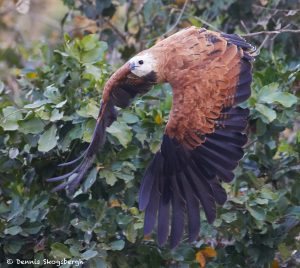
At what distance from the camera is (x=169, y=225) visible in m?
2.71

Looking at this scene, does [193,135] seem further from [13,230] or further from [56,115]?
[13,230]

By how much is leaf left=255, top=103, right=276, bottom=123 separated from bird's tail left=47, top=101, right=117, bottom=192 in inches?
23.1

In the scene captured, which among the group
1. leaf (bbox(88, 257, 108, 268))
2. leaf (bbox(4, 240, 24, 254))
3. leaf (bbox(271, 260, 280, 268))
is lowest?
leaf (bbox(271, 260, 280, 268))

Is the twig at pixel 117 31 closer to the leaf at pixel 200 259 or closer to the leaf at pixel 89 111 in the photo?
the leaf at pixel 89 111

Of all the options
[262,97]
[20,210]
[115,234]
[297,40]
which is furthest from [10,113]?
[297,40]

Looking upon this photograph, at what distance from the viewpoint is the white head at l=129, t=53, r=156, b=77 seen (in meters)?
2.98

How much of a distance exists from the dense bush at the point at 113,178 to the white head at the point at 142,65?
14cm

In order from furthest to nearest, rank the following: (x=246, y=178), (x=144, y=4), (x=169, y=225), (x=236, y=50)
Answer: (x=144, y=4)
(x=246, y=178)
(x=236, y=50)
(x=169, y=225)

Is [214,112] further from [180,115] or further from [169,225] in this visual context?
[169,225]

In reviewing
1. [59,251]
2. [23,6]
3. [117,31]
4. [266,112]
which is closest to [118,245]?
[59,251]

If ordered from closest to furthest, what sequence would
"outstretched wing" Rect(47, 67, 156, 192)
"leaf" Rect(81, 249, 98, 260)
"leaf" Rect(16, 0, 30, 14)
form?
"leaf" Rect(81, 249, 98, 260) → "outstretched wing" Rect(47, 67, 156, 192) → "leaf" Rect(16, 0, 30, 14)

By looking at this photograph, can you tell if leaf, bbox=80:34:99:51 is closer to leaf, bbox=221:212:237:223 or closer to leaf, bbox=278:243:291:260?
leaf, bbox=221:212:237:223

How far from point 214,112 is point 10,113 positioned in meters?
0.83

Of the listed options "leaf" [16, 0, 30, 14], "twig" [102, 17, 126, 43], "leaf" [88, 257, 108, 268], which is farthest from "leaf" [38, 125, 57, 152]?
"twig" [102, 17, 126, 43]
